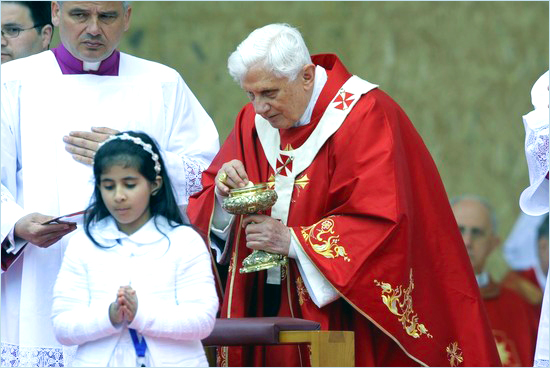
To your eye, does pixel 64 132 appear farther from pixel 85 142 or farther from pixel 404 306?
pixel 404 306

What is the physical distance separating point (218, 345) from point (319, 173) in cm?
103

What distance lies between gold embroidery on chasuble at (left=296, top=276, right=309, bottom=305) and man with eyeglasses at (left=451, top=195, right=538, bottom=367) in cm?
394

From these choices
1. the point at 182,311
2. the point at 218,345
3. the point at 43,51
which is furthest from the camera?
the point at 43,51

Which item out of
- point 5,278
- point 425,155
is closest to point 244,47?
point 425,155

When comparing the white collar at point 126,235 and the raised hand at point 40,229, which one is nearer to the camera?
the white collar at point 126,235

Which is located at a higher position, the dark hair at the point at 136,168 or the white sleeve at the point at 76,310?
the dark hair at the point at 136,168

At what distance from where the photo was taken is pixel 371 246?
796 cm

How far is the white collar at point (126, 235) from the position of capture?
6.80m

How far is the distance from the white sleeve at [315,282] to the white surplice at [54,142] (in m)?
0.73

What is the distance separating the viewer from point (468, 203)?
12000mm

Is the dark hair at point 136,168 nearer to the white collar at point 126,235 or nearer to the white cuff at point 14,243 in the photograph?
the white collar at point 126,235

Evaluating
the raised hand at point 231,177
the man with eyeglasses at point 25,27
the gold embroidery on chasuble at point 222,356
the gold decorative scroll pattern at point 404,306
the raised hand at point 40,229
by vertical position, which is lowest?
the gold embroidery on chasuble at point 222,356

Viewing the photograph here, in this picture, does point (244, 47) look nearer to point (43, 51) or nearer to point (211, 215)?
point (211, 215)

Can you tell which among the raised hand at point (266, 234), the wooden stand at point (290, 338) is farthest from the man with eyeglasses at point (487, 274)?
the wooden stand at point (290, 338)
